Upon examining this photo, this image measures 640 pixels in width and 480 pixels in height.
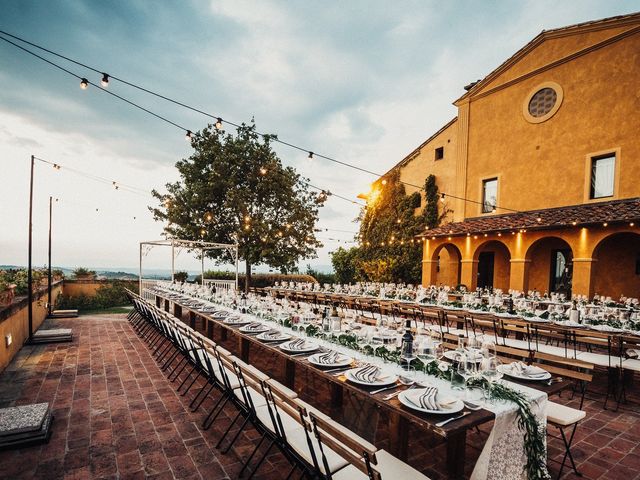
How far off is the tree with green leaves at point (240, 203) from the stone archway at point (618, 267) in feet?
38.2

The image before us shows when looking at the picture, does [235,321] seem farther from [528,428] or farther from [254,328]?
[528,428]

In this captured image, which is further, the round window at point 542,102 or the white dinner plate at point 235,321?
the round window at point 542,102

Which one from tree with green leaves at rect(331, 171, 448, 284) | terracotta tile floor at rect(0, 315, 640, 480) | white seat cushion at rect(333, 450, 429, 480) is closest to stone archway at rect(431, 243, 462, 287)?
tree with green leaves at rect(331, 171, 448, 284)

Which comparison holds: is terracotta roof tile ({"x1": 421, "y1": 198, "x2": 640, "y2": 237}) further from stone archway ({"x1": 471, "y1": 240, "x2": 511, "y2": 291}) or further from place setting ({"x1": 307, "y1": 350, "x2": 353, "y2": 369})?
place setting ({"x1": 307, "y1": 350, "x2": 353, "y2": 369})

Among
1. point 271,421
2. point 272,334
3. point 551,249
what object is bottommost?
point 271,421

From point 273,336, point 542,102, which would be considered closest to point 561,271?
point 542,102

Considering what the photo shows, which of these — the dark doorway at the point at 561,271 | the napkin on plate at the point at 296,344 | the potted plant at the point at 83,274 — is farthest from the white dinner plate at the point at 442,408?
the potted plant at the point at 83,274

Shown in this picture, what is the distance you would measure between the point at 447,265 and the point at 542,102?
7287 millimetres

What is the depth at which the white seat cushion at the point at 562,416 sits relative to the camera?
8.27 ft

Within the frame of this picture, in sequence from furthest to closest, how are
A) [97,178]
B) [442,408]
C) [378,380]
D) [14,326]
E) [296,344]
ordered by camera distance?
[97,178], [14,326], [296,344], [378,380], [442,408]

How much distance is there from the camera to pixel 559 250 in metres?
12.2

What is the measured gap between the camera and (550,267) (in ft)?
40.6

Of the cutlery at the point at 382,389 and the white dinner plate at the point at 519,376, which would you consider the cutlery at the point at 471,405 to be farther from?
the white dinner plate at the point at 519,376

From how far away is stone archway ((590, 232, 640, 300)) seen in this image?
10539mm
